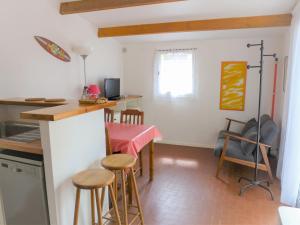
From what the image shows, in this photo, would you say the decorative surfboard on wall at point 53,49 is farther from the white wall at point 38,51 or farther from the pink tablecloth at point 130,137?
the pink tablecloth at point 130,137

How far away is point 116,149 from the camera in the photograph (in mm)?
2352

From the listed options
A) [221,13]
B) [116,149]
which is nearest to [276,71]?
[221,13]

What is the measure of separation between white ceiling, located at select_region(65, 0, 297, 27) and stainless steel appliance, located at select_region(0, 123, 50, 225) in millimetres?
2403

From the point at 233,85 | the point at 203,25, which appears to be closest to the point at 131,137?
the point at 203,25

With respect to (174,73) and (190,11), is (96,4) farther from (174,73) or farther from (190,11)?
(174,73)

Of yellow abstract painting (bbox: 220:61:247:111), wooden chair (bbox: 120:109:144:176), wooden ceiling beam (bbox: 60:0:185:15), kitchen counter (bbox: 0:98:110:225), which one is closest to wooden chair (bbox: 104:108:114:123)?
wooden chair (bbox: 120:109:144:176)

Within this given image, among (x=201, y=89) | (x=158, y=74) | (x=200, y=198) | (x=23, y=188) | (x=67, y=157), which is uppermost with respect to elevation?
(x=158, y=74)

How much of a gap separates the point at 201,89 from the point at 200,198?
2330mm

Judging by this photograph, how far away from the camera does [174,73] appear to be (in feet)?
14.7

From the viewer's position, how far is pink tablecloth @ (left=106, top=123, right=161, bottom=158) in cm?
232

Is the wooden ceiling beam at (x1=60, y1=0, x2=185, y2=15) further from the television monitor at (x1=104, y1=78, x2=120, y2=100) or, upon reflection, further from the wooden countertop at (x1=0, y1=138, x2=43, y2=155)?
A: the wooden countertop at (x1=0, y1=138, x2=43, y2=155)

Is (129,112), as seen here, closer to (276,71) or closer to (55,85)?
(55,85)

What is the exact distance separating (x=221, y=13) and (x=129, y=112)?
6.30 ft

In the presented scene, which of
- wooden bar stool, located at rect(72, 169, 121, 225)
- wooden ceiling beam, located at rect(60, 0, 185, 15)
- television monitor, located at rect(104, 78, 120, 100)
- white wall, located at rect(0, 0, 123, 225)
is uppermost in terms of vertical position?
wooden ceiling beam, located at rect(60, 0, 185, 15)
